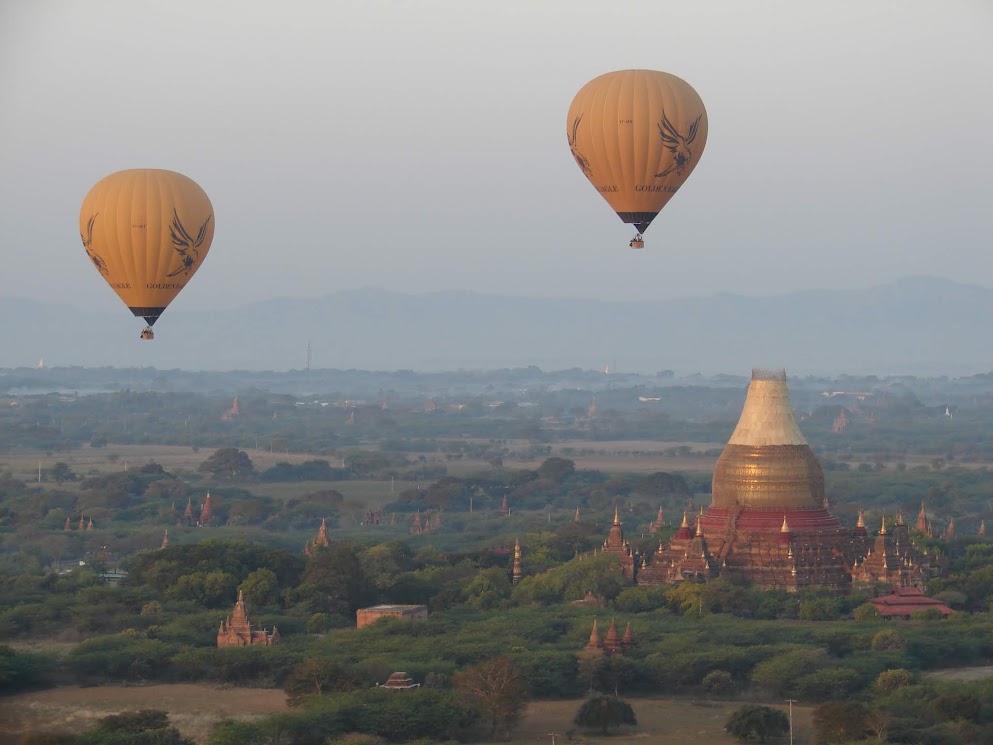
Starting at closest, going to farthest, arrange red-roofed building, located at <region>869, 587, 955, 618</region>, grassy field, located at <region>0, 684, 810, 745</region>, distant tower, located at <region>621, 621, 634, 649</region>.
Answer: grassy field, located at <region>0, 684, 810, 745</region>
distant tower, located at <region>621, 621, 634, 649</region>
red-roofed building, located at <region>869, 587, 955, 618</region>

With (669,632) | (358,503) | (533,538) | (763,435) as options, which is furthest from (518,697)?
(358,503)

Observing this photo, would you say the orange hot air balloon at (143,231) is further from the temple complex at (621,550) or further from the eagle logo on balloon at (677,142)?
the temple complex at (621,550)

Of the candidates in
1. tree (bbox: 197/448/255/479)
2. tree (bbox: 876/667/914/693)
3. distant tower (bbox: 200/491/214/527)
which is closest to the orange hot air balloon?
tree (bbox: 876/667/914/693)

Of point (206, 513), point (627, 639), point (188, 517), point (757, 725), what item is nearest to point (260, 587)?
point (627, 639)

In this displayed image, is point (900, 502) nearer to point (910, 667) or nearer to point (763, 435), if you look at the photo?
point (763, 435)

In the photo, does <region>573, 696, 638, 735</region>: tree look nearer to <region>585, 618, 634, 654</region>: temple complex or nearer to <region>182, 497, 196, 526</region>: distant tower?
<region>585, 618, 634, 654</region>: temple complex

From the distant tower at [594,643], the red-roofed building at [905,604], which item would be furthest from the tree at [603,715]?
the red-roofed building at [905,604]
